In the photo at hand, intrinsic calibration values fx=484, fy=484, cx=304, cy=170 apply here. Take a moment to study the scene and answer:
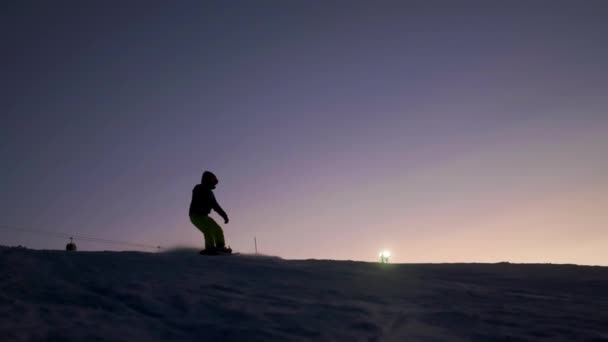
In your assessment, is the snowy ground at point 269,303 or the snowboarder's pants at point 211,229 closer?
the snowy ground at point 269,303

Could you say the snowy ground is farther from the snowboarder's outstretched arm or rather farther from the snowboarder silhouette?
the snowboarder's outstretched arm

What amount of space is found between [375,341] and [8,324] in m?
2.89

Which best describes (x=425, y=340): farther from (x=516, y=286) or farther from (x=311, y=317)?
(x=516, y=286)

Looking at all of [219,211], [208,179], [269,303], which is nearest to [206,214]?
[219,211]

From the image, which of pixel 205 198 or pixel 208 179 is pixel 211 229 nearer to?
pixel 205 198

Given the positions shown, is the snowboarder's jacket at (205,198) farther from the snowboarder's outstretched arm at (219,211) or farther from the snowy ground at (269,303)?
the snowy ground at (269,303)

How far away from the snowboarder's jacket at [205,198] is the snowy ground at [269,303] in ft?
10.2

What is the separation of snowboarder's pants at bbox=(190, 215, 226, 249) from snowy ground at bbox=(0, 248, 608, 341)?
2.92 m

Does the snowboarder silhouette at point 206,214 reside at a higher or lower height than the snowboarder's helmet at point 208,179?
lower

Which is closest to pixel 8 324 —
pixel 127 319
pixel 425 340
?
pixel 127 319

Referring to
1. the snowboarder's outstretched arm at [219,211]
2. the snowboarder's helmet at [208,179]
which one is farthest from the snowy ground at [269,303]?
the snowboarder's helmet at [208,179]

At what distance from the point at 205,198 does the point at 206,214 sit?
0.36 m

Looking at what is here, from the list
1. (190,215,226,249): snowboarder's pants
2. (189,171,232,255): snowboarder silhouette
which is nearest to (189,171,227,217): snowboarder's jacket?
(189,171,232,255): snowboarder silhouette

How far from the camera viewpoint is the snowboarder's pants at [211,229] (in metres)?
10.7
